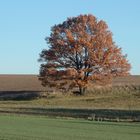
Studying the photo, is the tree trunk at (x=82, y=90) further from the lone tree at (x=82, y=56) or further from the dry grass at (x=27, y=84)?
the dry grass at (x=27, y=84)

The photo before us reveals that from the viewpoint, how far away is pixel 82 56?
7325cm

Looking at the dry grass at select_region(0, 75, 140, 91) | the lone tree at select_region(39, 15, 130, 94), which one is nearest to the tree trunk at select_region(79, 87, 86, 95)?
the lone tree at select_region(39, 15, 130, 94)

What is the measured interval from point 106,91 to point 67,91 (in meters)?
4.92

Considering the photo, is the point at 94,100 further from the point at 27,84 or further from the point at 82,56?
the point at 27,84

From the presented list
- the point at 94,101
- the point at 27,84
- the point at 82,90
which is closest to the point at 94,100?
the point at 94,101

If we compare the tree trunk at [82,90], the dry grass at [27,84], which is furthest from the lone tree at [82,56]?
the dry grass at [27,84]

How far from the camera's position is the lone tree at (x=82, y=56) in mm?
72438

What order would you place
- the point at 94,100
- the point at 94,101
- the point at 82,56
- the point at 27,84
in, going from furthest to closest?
1. the point at 27,84
2. the point at 82,56
3. the point at 94,100
4. the point at 94,101

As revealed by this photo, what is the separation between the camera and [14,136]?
2252cm

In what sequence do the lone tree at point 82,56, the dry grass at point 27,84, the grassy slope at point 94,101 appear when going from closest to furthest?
1. the grassy slope at point 94,101
2. the lone tree at point 82,56
3. the dry grass at point 27,84

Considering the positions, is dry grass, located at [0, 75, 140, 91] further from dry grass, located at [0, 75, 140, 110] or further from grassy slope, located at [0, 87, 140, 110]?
grassy slope, located at [0, 87, 140, 110]

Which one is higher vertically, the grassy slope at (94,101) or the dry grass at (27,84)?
the dry grass at (27,84)

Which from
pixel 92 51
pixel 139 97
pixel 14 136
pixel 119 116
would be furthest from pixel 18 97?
pixel 14 136

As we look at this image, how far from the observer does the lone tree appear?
72.4 metres
